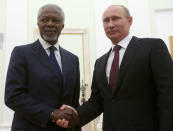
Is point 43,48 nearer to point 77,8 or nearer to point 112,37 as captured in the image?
point 112,37

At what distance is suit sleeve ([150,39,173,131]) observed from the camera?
1.68 meters

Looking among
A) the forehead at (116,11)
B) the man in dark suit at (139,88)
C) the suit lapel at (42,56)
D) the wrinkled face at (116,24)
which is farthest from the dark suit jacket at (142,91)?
the suit lapel at (42,56)

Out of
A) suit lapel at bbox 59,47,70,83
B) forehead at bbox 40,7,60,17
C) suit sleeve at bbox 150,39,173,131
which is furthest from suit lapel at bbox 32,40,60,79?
suit sleeve at bbox 150,39,173,131

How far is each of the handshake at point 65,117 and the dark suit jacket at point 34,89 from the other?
0.04 metres

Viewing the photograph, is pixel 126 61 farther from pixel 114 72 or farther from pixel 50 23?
pixel 50 23

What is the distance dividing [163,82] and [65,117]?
0.86 m

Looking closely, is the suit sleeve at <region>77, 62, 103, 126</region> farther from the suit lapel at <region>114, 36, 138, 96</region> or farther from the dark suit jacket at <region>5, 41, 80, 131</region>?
the suit lapel at <region>114, 36, 138, 96</region>

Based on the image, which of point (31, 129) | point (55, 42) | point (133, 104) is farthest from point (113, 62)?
point (31, 129)

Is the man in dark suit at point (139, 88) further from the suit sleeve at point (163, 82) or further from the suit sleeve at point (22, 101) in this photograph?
the suit sleeve at point (22, 101)

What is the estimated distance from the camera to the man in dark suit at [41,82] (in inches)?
75.0

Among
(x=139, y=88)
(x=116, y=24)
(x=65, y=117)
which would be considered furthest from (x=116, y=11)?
(x=65, y=117)

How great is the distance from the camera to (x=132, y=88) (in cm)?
184

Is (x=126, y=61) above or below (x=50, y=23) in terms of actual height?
below

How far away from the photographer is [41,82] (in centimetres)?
195
